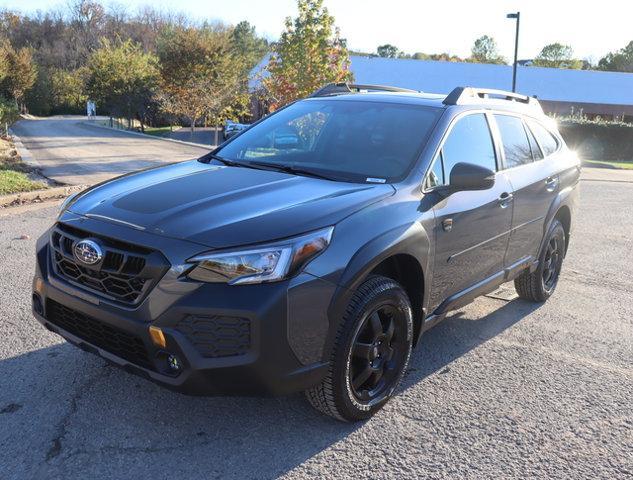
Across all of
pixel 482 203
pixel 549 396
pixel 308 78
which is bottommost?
pixel 549 396

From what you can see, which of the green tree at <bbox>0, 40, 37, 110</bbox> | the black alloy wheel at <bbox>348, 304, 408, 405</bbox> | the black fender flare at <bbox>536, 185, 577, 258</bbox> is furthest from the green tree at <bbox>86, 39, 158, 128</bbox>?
the black alloy wheel at <bbox>348, 304, 408, 405</bbox>

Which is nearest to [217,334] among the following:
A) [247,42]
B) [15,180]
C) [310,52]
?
[15,180]

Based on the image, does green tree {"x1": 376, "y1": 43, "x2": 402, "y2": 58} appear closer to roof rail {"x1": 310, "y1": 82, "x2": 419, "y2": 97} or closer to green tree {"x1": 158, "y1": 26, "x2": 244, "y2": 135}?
green tree {"x1": 158, "y1": 26, "x2": 244, "y2": 135}

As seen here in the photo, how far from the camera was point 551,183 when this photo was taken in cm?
517

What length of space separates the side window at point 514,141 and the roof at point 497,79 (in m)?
44.5

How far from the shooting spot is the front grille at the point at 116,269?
2766mm

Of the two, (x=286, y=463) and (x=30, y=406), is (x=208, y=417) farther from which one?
(x=30, y=406)

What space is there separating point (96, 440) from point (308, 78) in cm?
1631

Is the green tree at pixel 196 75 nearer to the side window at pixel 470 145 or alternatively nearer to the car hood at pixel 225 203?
the side window at pixel 470 145

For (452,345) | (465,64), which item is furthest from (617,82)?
(452,345)

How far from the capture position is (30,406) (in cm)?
334

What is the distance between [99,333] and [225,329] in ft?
2.47

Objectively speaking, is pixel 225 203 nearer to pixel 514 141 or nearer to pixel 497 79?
pixel 514 141

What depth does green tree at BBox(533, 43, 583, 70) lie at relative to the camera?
99.5 meters
